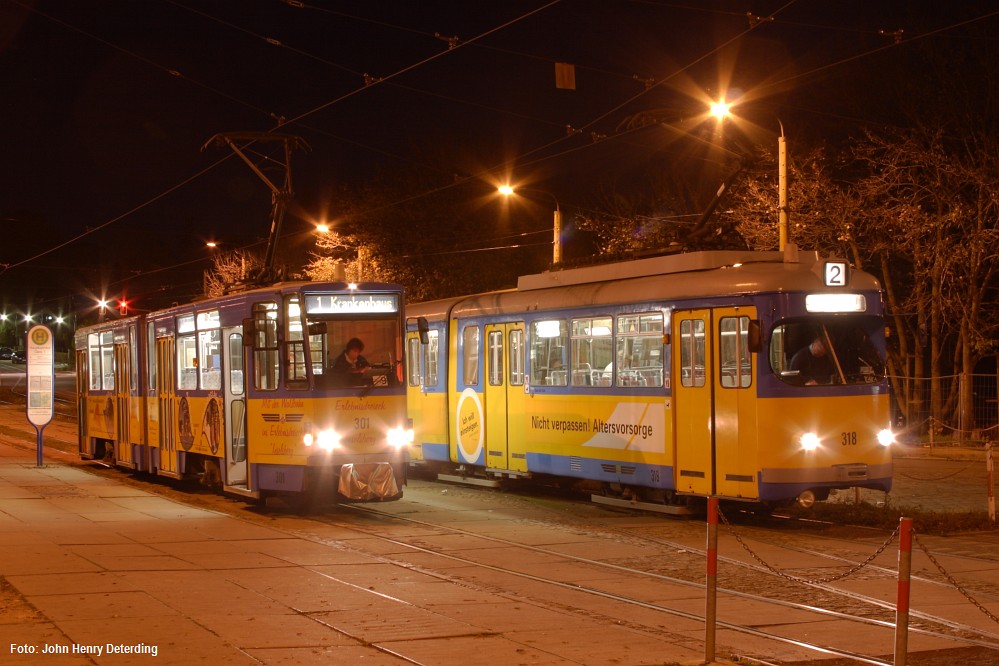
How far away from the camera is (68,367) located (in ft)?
329

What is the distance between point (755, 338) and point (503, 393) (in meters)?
6.13

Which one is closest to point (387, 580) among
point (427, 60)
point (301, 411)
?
point (301, 411)

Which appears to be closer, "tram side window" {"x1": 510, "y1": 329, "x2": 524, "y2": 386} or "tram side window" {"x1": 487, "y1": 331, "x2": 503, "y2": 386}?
"tram side window" {"x1": 510, "y1": 329, "x2": 524, "y2": 386}

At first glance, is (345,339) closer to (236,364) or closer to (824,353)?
(236,364)

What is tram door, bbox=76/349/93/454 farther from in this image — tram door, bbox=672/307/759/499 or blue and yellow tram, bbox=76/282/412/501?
tram door, bbox=672/307/759/499

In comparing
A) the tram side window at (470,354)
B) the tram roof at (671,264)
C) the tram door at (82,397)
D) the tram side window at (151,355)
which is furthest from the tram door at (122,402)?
the tram roof at (671,264)

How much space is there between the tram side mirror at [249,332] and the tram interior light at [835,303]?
23.8 ft

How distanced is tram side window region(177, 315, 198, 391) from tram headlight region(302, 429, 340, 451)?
395cm

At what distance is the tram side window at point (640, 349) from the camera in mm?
16266

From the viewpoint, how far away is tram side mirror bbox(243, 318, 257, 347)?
16469mm

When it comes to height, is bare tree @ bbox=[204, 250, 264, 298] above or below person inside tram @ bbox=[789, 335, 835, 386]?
above

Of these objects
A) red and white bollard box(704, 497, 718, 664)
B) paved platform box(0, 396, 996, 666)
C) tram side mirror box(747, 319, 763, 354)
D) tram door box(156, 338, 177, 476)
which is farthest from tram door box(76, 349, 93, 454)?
red and white bollard box(704, 497, 718, 664)

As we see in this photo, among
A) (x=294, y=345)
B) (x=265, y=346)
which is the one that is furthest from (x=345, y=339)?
(x=265, y=346)

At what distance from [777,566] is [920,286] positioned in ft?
65.8
